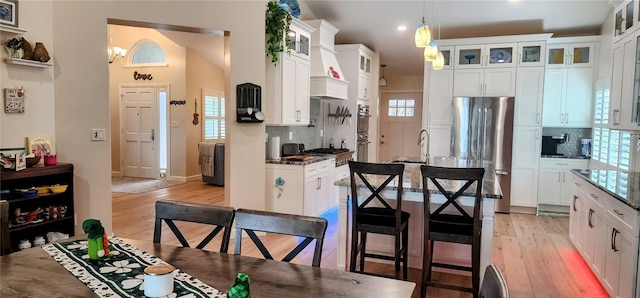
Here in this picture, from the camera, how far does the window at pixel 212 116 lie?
8547 mm

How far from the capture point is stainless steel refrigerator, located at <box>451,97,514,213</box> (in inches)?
233

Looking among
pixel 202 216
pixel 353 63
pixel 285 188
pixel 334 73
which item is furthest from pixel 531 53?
pixel 202 216

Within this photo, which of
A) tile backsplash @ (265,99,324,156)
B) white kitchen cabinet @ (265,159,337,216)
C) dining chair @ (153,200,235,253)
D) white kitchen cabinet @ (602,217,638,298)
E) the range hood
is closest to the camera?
dining chair @ (153,200,235,253)

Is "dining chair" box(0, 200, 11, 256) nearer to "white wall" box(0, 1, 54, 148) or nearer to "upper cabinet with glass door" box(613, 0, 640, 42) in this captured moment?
"white wall" box(0, 1, 54, 148)

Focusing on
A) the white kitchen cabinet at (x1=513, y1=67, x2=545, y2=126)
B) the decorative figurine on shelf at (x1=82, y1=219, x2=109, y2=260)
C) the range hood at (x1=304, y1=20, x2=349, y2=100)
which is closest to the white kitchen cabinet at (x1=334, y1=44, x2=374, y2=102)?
the range hood at (x1=304, y1=20, x2=349, y2=100)

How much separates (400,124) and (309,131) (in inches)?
151

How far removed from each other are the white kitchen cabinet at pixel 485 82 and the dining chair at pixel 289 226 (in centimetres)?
517

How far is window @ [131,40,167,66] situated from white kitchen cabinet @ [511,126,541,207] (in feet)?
21.9

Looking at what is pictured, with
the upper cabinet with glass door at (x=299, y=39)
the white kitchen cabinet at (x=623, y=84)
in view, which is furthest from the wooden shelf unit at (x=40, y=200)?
the white kitchen cabinet at (x=623, y=84)

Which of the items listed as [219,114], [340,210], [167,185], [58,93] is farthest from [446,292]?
[219,114]

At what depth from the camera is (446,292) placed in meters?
3.18

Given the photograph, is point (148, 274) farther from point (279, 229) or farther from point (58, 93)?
point (58, 93)

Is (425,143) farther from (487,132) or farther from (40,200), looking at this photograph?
(40,200)

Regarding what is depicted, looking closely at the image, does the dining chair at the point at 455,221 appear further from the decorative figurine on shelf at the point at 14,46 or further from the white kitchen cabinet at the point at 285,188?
the decorative figurine on shelf at the point at 14,46
